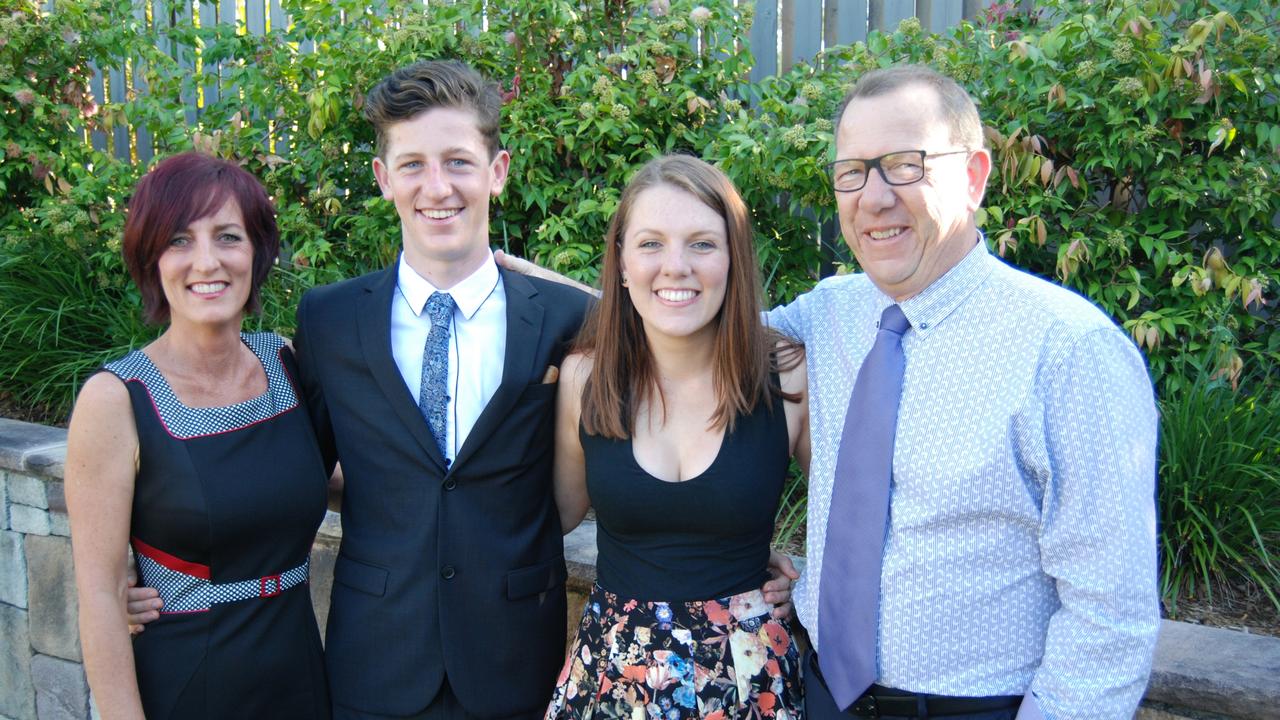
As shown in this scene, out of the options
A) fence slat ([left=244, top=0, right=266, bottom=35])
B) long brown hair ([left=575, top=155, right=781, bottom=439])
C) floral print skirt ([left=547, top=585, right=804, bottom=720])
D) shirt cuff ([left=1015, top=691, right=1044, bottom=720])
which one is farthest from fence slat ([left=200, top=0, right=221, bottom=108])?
shirt cuff ([left=1015, top=691, right=1044, bottom=720])

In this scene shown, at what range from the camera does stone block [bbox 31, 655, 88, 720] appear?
4449 millimetres

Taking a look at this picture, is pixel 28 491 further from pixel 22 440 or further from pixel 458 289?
pixel 458 289

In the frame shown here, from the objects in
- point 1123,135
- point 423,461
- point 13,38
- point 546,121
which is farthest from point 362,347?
point 13,38

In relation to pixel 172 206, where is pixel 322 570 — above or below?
below

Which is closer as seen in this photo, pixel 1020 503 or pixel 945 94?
pixel 1020 503

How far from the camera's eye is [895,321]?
212 cm

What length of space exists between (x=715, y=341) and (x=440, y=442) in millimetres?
712

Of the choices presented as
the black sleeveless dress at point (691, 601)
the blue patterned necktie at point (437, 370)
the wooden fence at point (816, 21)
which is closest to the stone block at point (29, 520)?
the wooden fence at point (816, 21)

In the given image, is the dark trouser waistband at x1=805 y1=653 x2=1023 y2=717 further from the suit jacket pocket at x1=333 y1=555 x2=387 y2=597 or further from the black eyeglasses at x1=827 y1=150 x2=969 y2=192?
the suit jacket pocket at x1=333 y1=555 x2=387 y2=597

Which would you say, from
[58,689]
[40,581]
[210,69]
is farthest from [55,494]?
[210,69]

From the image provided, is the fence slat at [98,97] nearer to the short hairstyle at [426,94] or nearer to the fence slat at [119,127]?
the fence slat at [119,127]

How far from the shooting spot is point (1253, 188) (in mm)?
3322

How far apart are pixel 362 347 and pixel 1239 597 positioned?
2.54m

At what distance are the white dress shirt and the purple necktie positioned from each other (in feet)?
3.01
